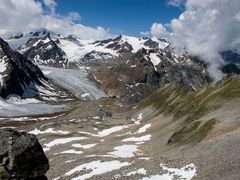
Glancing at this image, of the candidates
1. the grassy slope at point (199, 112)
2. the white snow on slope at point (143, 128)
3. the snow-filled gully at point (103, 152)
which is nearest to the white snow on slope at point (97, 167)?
the snow-filled gully at point (103, 152)

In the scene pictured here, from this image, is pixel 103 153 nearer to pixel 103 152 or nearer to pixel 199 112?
pixel 103 152

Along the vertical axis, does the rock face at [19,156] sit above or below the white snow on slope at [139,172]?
above

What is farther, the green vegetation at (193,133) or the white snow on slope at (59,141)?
the white snow on slope at (59,141)

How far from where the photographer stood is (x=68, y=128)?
6280 inches

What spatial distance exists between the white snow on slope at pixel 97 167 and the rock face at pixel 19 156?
30968mm

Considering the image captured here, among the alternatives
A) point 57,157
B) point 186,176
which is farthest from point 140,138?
point 186,176

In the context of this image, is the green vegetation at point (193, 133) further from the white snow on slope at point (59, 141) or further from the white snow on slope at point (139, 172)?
the white snow on slope at point (59, 141)

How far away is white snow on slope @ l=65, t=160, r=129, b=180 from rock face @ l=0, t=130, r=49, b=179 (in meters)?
31.0

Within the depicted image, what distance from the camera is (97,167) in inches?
2625

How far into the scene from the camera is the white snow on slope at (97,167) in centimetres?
6331

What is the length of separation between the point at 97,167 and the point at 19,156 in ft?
120

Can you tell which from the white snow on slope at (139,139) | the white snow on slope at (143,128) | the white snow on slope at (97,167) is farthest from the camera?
the white snow on slope at (143,128)

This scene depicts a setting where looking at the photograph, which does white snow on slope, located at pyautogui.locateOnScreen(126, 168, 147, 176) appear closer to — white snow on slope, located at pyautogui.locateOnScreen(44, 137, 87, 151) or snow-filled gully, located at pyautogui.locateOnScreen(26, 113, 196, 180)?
snow-filled gully, located at pyautogui.locateOnScreen(26, 113, 196, 180)

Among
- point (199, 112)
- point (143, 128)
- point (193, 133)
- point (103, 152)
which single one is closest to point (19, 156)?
point (193, 133)
